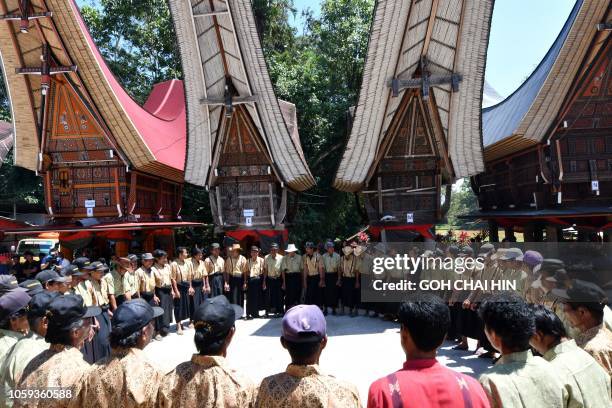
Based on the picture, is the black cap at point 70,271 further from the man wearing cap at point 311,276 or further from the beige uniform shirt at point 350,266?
the beige uniform shirt at point 350,266

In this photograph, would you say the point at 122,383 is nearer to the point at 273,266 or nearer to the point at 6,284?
the point at 6,284

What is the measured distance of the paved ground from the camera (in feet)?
18.5

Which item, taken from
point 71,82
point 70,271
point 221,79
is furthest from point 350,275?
point 71,82

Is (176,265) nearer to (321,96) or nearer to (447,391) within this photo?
(447,391)

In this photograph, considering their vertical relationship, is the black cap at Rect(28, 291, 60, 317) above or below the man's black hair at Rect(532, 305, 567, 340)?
above

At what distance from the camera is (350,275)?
893 centimetres

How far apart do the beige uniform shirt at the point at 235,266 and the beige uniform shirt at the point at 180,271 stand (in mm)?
964

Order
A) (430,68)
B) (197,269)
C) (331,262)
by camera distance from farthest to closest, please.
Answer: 1. (430,68)
2. (331,262)
3. (197,269)

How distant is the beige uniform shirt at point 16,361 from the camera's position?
9.26 ft

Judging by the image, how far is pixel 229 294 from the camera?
9.20 m

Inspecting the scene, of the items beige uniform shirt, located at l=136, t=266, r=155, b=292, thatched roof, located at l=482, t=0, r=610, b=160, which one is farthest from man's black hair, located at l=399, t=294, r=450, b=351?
thatched roof, located at l=482, t=0, r=610, b=160

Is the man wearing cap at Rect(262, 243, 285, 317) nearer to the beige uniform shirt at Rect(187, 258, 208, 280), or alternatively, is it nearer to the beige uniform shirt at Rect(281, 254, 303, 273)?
the beige uniform shirt at Rect(281, 254, 303, 273)

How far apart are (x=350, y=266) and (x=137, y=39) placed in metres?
15.3

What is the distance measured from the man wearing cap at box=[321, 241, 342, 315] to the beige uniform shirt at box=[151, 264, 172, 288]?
296 cm
